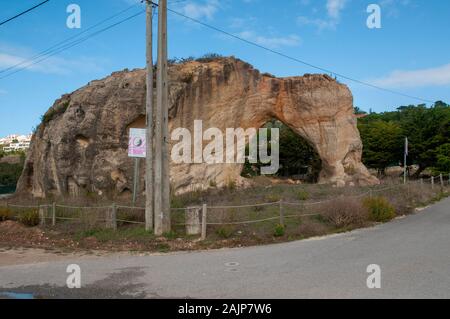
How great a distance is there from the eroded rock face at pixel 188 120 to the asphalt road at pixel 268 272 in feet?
36.6

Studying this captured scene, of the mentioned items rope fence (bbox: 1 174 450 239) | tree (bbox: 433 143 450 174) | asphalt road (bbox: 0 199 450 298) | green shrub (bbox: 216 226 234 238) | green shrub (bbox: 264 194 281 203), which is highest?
tree (bbox: 433 143 450 174)

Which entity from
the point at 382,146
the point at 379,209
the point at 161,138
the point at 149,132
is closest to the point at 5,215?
the point at 149,132

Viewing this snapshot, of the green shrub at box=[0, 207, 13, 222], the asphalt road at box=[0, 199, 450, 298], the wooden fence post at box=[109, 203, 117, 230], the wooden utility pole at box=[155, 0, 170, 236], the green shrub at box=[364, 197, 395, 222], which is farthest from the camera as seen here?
the green shrub at box=[0, 207, 13, 222]

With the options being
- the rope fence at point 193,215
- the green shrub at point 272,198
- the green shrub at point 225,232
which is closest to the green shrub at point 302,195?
the green shrub at point 272,198

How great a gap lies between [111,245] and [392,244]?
7.76 metres

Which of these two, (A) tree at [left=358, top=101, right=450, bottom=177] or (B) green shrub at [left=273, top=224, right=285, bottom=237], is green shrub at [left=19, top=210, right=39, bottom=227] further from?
(A) tree at [left=358, top=101, right=450, bottom=177]

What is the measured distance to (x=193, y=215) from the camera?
12977 mm

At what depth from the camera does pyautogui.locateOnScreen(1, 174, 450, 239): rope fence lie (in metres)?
13.0

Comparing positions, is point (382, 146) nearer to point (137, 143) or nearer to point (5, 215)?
point (137, 143)

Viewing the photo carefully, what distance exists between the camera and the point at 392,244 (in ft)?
35.6

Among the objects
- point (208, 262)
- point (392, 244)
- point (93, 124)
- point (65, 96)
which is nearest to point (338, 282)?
point (208, 262)

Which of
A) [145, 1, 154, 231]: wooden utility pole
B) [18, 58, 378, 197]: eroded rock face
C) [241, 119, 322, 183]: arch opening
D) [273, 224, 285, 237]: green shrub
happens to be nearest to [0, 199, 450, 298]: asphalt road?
[273, 224, 285, 237]: green shrub

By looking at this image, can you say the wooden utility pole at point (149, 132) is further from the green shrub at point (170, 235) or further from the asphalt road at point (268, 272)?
the asphalt road at point (268, 272)

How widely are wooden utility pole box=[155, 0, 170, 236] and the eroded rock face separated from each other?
7.86 metres
